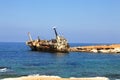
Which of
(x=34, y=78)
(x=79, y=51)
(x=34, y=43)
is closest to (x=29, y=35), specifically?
(x=34, y=43)

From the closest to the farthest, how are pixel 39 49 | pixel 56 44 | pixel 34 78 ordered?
pixel 34 78 → pixel 56 44 → pixel 39 49

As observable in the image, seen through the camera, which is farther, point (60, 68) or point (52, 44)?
point (52, 44)

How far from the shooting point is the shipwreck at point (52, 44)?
11294 centimetres

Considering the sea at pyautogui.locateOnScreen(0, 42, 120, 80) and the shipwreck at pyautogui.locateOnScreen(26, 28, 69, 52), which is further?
the shipwreck at pyautogui.locateOnScreen(26, 28, 69, 52)

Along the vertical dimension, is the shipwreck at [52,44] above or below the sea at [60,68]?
above

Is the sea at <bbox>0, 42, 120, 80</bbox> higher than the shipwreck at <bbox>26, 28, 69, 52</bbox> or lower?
lower

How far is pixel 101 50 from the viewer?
125 meters

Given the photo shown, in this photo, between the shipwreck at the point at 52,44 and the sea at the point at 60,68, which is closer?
the sea at the point at 60,68

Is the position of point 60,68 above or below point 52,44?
below

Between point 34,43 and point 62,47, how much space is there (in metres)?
13.2

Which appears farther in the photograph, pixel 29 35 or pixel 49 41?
pixel 29 35

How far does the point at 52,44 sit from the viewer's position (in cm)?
11500

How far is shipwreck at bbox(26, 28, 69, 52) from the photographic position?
113 meters

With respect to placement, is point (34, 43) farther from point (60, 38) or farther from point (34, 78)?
point (34, 78)
